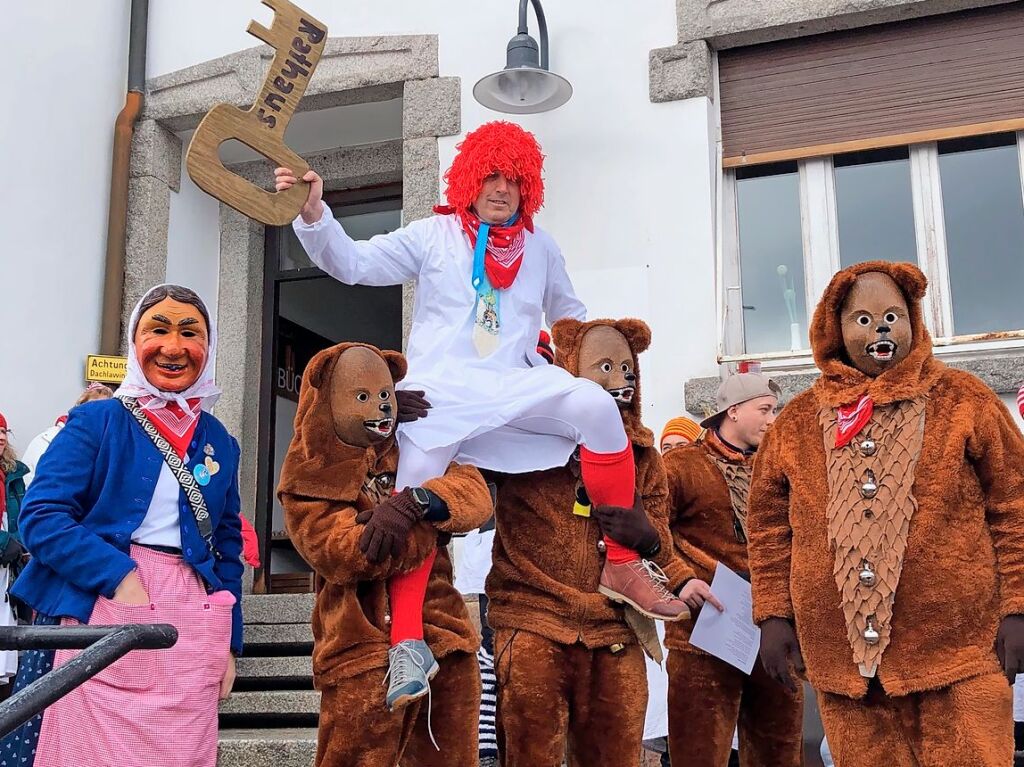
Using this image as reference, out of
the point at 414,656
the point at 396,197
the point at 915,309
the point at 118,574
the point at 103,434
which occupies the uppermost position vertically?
the point at 396,197

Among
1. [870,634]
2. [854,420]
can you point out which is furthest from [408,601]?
[854,420]

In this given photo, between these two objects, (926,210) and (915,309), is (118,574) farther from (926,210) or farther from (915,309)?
(926,210)

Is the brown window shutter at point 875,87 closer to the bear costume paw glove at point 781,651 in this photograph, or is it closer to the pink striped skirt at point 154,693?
the bear costume paw glove at point 781,651

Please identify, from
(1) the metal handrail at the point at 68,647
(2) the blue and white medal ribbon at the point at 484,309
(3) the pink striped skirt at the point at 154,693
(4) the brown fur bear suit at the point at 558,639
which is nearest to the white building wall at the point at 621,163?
(2) the blue and white medal ribbon at the point at 484,309

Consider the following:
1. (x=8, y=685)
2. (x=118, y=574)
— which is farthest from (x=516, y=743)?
(x=8, y=685)

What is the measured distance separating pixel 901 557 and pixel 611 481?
34.1 inches

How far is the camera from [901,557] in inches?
121

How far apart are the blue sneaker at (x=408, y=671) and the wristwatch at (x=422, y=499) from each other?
1.18 feet

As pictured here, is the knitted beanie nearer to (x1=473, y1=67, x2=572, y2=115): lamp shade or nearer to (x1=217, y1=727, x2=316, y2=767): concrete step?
(x1=473, y1=67, x2=572, y2=115): lamp shade

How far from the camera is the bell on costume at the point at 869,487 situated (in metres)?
3.13

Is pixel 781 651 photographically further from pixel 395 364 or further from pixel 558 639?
pixel 395 364

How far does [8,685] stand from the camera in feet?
20.1

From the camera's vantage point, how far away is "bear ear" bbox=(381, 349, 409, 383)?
3553mm

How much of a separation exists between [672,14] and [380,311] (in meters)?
5.24
